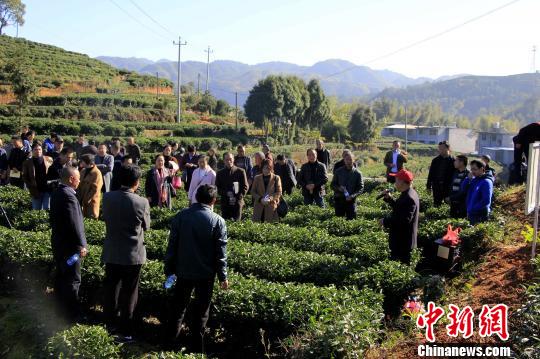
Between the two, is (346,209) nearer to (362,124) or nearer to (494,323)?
(494,323)

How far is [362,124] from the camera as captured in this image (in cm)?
7419

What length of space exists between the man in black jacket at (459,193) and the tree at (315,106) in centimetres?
5902

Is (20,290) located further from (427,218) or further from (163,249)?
(427,218)

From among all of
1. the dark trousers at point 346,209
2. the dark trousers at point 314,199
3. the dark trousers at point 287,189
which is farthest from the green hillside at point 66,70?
the dark trousers at point 346,209

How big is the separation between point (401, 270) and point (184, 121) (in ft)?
161

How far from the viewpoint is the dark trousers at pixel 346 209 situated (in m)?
11.0

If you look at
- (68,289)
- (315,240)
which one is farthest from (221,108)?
(68,289)

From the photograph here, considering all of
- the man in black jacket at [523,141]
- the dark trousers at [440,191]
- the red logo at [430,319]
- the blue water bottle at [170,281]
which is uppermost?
the man in black jacket at [523,141]

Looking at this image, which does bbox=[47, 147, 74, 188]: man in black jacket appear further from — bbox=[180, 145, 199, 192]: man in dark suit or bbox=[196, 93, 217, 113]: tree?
bbox=[196, 93, 217, 113]: tree

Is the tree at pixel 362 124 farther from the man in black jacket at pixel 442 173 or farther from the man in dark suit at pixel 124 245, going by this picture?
the man in dark suit at pixel 124 245

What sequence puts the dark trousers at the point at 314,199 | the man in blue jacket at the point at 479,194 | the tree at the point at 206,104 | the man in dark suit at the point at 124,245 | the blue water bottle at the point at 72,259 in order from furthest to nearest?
the tree at the point at 206,104 → the dark trousers at the point at 314,199 → the man in blue jacket at the point at 479,194 → the blue water bottle at the point at 72,259 → the man in dark suit at the point at 124,245

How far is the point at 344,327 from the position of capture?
4879mm

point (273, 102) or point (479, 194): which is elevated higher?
point (273, 102)

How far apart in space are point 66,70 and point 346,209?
5919 centimetres
